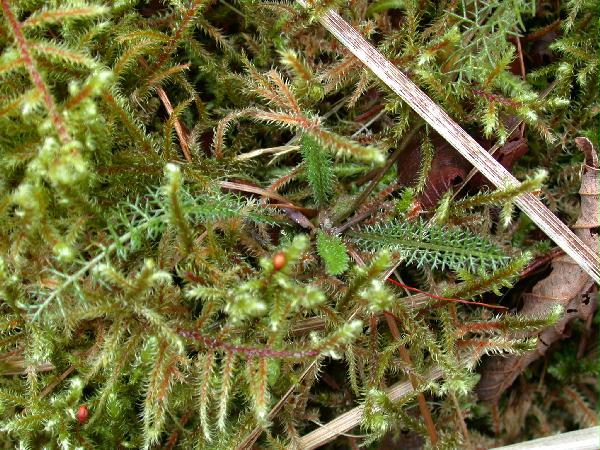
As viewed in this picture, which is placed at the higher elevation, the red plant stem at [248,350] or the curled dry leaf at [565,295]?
the red plant stem at [248,350]

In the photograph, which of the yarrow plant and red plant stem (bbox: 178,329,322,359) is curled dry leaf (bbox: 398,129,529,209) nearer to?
the yarrow plant

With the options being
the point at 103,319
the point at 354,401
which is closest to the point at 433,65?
the point at 354,401

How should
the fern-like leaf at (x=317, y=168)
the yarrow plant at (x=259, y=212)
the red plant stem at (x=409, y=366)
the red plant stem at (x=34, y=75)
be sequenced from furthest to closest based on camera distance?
the red plant stem at (x=409, y=366), the fern-like leaf at (x=317, y=168), the yarrow plant at (x=259, y=212), the red plant stem at (x=34, y=75)

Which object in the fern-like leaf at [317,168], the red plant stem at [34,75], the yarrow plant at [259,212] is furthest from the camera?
the fern-like leaf at [317,168]

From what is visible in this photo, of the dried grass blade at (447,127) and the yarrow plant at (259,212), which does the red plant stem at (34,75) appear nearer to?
the yarrow plant at (259,212)

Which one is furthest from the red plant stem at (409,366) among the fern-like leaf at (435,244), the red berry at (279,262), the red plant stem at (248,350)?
the red berry at (279,262)

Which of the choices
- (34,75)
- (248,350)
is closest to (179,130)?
(34,75)

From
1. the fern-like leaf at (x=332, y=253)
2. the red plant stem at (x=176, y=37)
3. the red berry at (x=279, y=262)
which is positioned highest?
the red plant stem at (x=176, y=37)
